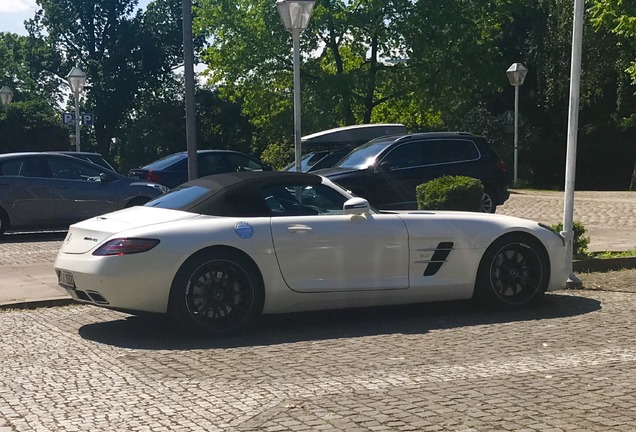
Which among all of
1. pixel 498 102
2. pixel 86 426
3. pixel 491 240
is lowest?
pixel 86 426

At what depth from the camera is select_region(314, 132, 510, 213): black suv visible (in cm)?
1783

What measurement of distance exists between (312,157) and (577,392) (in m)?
15.7

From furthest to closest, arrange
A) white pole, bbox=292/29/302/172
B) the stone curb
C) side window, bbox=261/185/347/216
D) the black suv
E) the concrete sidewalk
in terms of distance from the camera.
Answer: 1. the black suv
2. white pole, bbox=292/29/302/172
3. the concrete sidewalk
4. the stone curb
5. side window, bbox=261/185/347/216

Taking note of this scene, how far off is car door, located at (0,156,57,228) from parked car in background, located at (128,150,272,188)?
3.20 metres

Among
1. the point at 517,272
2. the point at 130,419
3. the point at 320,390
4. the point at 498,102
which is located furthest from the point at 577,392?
the point at 498,102

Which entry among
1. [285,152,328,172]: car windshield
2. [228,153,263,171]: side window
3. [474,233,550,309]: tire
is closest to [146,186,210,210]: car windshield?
[474,233,550,309]: tire

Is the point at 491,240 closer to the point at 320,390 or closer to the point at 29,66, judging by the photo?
the point at 320,390

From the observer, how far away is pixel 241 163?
22.1 metres

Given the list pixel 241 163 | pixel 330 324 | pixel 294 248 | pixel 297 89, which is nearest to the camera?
pixel 294 248

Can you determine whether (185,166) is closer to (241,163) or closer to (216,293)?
(241,163)

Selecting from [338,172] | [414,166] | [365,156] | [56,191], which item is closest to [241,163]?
[365,156]

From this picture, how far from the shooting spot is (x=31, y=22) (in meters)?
71.8

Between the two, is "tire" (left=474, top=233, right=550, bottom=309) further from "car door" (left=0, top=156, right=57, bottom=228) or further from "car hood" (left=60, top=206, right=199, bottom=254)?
"car door" (left=0, top=156, right=57, bottom=228)

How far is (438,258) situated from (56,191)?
10.5 meters
